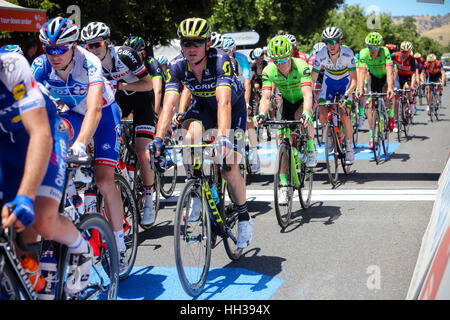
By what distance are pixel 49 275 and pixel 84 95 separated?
6.23 ft

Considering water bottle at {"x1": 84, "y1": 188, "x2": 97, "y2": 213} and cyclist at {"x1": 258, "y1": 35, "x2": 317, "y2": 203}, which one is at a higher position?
cyclist at {"x1": 258, "y1": 35, "x2": 317, "y2": 203}

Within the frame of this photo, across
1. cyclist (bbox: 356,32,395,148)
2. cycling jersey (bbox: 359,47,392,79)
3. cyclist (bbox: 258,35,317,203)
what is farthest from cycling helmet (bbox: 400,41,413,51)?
cyclist (bbox: 258,35,317,203)

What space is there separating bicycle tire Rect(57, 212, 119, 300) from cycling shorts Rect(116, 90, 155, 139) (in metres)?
2.70

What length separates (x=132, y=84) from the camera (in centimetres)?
617

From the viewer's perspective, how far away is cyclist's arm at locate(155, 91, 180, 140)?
15.6ft

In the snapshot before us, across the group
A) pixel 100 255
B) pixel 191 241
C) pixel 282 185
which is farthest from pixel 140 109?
pixel 100 255

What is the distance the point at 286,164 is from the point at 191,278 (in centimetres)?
252

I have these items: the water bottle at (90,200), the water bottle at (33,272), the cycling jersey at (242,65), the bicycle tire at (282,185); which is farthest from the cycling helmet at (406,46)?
the water bottle at (33,272)

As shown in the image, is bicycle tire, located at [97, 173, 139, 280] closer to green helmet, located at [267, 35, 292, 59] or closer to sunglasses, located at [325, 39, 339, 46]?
green helmet, located at [267, 35, 292, 59]

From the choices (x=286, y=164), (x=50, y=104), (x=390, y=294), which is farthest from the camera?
(x=286, y=164)

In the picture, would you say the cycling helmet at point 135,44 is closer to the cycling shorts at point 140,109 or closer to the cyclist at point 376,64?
the cycling shorts at point 140,109

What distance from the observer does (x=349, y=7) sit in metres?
89.8
